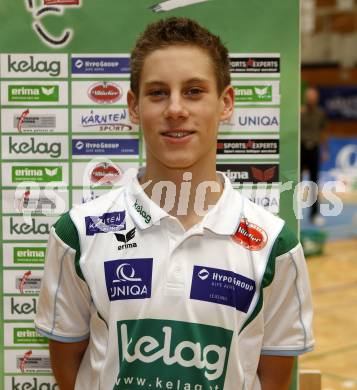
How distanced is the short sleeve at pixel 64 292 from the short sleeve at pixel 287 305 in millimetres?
466

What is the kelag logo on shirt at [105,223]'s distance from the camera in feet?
5.62

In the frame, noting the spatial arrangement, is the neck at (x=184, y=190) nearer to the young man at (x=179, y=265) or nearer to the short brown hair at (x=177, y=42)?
the young man at (x=179, y=265)

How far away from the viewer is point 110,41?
2119 millimetres

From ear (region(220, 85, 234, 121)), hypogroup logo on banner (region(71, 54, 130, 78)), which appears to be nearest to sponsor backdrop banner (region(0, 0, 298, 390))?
hypogroup logo on banner (region(71, 54, 130, 78))

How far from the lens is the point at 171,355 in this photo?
5.31 ft

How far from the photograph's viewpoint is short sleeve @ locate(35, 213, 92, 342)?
1708 millimetres

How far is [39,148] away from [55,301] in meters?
0.61

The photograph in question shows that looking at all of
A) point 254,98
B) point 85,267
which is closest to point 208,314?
point 85,267

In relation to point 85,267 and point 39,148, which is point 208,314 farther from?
point 39,148

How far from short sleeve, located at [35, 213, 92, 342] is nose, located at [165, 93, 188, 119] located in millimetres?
393

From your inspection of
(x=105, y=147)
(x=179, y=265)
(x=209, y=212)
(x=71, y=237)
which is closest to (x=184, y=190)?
(x=209, y=212)

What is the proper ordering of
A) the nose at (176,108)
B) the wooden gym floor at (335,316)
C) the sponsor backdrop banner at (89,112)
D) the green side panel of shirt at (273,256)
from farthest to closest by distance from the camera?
1. the wooden gym floor at (335,316)
2. the sponsor backdrop banner at (89,112)
3. the green side panel of shirt at (273,256)
4. the nose at (176,108)

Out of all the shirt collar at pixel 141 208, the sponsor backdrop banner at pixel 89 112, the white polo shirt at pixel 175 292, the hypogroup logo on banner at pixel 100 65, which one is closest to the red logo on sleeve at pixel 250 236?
the white polo shirt at pixel 175 292

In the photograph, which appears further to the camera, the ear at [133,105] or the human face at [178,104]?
the ear at [133,105]
